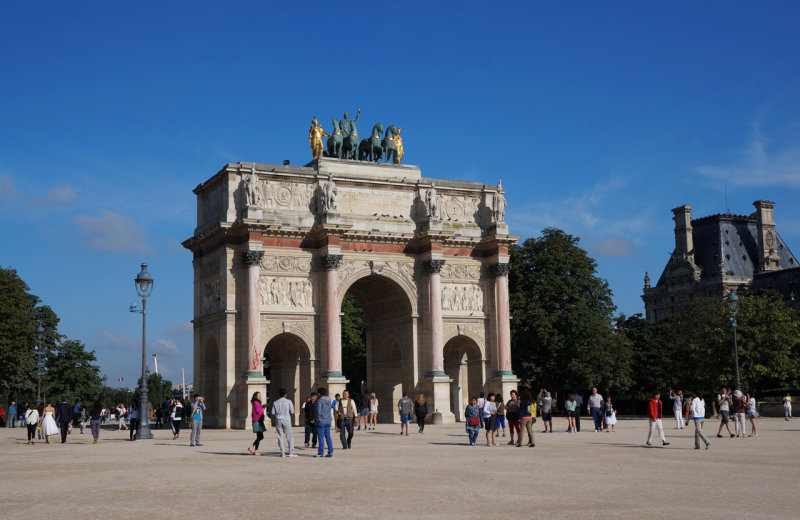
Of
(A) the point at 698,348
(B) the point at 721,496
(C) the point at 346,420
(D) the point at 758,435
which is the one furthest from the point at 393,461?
(A) the point at 698,348

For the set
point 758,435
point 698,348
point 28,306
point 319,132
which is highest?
point 319,132

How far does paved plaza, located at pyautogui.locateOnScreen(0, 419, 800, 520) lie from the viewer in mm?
13680

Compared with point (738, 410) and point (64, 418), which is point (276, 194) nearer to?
point (64, 418)

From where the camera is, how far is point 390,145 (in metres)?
56.2

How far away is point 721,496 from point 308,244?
125ft

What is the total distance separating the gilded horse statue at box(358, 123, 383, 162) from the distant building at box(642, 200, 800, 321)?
297ft

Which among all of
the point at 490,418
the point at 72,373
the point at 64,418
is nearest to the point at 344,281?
the point at 64,418

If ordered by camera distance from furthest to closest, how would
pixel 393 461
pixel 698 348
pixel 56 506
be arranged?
pixel 698 348, pixel 393 461, pixel 56 506

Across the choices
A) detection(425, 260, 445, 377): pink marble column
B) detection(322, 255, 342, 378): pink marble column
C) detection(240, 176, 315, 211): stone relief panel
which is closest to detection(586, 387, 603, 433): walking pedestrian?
detection(425, 260, 445, 377): pink marble column

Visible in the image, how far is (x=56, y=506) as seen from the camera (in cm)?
1438

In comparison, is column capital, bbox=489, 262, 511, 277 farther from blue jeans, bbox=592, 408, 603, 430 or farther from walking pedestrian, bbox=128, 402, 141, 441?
walking pedestrian, bbox=128, 402, 141, 441

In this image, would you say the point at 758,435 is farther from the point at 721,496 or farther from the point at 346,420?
the point at 721,496

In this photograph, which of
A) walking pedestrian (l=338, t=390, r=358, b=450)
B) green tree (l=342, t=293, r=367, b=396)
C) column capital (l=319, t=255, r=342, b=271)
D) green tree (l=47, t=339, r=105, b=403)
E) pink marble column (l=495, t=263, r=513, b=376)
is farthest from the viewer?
green tree (l=47, t=339, r=105, b=403)

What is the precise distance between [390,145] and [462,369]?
14086 mm
